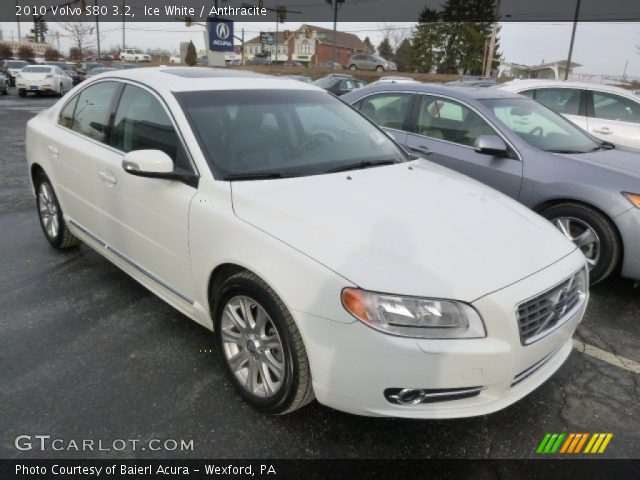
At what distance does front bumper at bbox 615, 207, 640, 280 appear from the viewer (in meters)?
3.82

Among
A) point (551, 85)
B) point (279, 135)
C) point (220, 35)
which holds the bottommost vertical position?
point (279, 135)

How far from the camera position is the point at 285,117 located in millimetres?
3299

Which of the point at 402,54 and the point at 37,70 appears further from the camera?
the point at 402,54

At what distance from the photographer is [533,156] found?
14.5 feet

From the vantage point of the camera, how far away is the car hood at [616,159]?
13.5 feet

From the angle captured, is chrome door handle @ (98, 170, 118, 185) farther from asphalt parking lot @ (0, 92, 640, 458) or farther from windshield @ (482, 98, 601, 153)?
windshield @ (482, 98, 601, 153)

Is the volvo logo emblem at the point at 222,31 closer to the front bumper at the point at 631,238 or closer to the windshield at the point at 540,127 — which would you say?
the windshield at the point at 540,127

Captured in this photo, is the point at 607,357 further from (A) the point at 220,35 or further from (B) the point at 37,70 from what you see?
(B) the point at 37,70

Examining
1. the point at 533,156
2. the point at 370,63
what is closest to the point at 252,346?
the point at 533,156

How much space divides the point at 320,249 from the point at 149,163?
3.75 feet

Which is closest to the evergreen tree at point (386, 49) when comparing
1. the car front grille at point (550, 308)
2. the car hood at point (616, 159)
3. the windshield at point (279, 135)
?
the car hood at point (616, 159)

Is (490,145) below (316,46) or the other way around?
below

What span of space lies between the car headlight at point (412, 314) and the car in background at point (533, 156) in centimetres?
249

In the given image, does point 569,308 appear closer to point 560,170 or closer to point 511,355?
point 511,355
